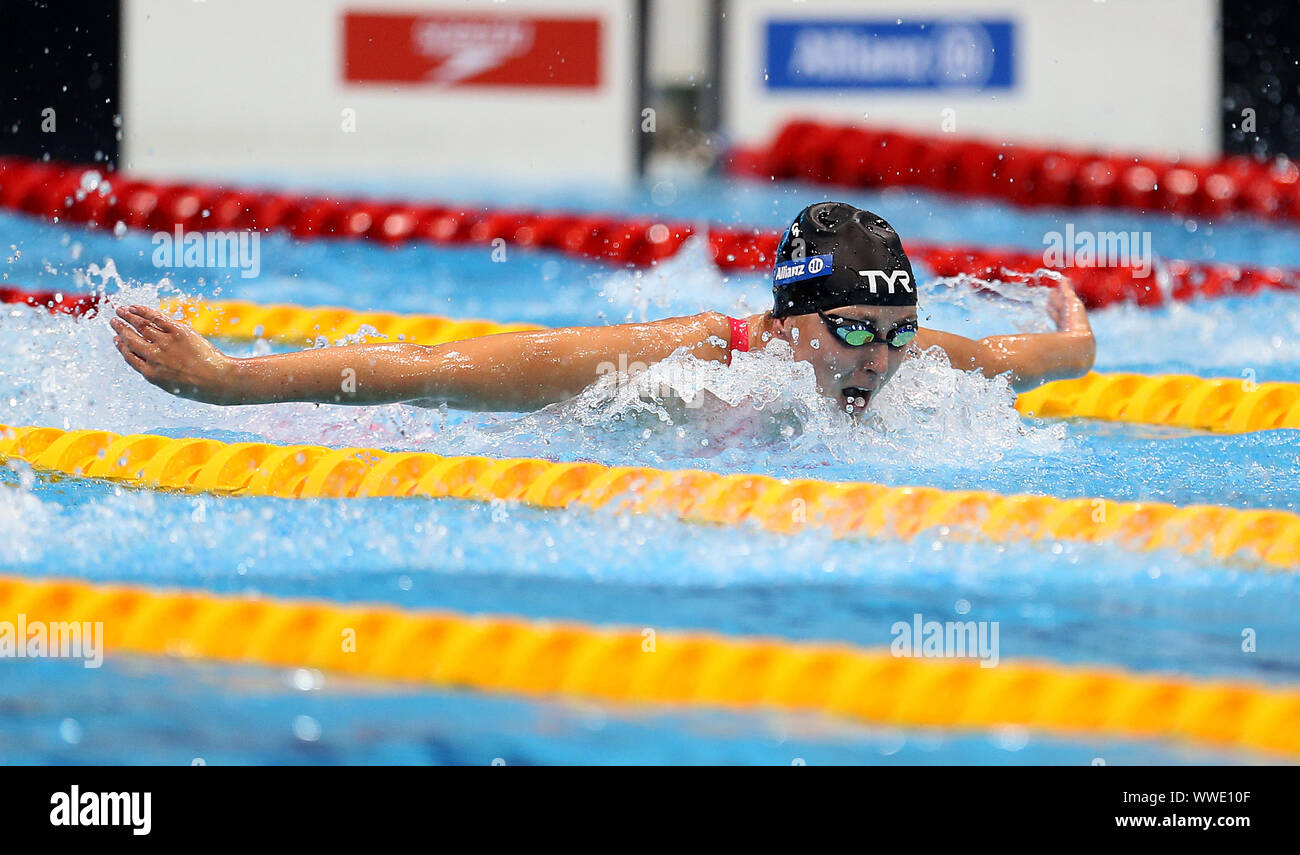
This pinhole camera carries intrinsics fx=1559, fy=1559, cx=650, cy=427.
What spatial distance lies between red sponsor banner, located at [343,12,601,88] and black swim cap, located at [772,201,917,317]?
5.48m

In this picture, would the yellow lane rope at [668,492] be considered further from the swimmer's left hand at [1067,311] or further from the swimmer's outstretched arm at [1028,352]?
the swimmer's left hand at [1067,311]

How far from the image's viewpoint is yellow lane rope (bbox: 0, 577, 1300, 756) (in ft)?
7.49

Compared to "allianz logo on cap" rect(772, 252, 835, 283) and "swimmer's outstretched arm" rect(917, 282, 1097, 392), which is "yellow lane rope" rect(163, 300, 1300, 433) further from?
"allianz logo on cap" rect(772, 252, 835, 283)

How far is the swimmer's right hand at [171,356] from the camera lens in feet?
9.68

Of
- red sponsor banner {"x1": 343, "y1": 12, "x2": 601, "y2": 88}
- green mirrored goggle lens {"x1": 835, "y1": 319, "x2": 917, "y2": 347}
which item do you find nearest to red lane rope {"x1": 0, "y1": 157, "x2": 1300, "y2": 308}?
red sponsor banner {"x1": 343, "y1": 12, "x2": 601, "y2": 88}

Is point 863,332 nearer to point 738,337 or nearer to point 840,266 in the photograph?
point 840,266

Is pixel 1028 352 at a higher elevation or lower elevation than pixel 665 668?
higher

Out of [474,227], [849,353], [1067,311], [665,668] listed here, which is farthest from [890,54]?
[665,668]

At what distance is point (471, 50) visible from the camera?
27.9 feet

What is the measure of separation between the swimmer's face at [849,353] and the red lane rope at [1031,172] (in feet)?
14.7

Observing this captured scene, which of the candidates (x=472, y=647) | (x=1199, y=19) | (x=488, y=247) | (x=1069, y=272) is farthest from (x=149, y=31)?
(x=472, y=647)

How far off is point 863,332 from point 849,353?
0.19ft

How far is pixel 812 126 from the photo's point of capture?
846 cm
